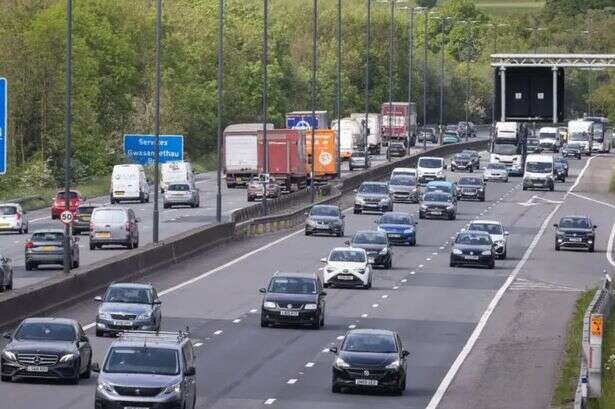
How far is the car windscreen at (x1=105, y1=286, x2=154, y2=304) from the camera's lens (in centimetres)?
4372

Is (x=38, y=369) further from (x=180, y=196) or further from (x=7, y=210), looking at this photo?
(x=180, y=196)

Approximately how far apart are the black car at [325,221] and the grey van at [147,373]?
45.3 meters

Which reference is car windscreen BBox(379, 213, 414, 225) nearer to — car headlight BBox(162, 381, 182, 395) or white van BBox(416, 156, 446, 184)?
white van BBox(416, 156, 446, 184)

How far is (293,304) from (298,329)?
2.69ft

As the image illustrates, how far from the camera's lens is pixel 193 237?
67.3 meters

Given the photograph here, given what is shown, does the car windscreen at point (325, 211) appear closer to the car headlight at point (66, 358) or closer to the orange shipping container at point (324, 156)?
the orange shipping container at point (324, 156)

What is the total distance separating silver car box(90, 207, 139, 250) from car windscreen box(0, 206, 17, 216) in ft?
40.9

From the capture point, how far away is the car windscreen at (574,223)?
74750 millimetres

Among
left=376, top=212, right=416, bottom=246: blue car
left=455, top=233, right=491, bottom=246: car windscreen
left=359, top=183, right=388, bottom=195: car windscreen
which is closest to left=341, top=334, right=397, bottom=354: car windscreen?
left=455, top=233, right=491, bottom=246: car windscreen

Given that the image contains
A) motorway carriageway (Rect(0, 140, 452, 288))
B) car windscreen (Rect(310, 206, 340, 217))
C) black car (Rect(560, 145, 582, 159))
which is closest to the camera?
motorway carriageway (Rect(0, 140, 452, 288))

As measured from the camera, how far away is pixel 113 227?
65.8 metres

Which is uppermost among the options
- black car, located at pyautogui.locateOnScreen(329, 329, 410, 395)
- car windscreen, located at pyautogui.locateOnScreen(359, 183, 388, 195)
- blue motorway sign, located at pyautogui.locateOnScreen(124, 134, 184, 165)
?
blue motorway sign, located at pyautogui.locateOnScreen(124, 134, 184, 165)

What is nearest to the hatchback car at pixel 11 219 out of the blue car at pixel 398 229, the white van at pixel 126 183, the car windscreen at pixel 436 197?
the blue car at pixel 398 229

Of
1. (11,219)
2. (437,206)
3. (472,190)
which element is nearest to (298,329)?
(11,219)
